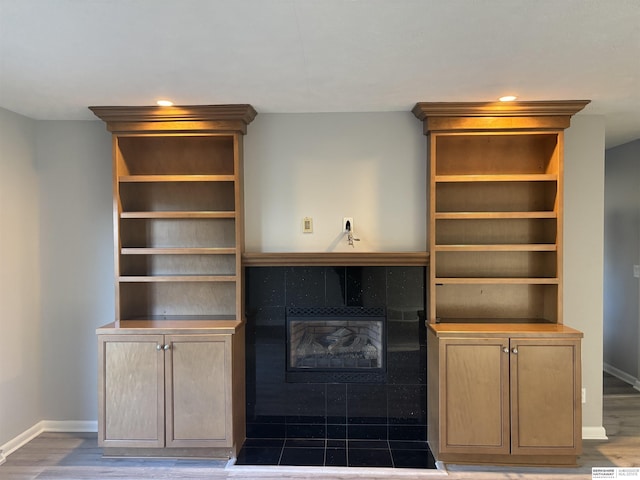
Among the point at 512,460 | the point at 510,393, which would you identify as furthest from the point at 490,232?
the point at 512,460

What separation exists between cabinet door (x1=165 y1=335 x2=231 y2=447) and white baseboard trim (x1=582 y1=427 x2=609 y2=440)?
2.44 meters

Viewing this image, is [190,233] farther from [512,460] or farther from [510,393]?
[512,460]

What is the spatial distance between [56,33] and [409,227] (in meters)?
2.23

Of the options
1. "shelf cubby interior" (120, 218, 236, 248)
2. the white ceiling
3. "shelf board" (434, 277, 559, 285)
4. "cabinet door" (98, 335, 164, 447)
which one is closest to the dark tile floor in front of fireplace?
"cabinet door" (98, 335, 164, 447)

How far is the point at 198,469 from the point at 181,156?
81.7 inches

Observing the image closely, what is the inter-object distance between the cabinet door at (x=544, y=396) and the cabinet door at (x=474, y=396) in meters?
Result: 0.07

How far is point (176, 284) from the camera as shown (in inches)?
118

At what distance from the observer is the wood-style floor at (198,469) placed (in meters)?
2.49

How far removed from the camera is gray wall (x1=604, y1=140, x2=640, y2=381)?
3.91 m

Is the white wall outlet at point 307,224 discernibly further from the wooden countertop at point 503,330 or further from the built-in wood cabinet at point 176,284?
the wooden countertop at point 503,330

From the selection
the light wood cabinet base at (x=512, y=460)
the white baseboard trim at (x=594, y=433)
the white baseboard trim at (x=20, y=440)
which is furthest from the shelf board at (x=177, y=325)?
the white baseboard trim at (x=594, y=433)

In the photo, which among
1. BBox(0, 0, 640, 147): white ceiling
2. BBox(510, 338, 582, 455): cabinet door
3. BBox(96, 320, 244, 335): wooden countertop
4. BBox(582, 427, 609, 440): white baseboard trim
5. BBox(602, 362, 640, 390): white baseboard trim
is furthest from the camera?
BBox(602, 362, 640, 390): white baseboard trim

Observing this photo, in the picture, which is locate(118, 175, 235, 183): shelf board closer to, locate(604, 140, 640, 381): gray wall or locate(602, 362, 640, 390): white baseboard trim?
locate(604, 140, 640, 381): gray wall

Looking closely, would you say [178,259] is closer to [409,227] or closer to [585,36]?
[409,227]
